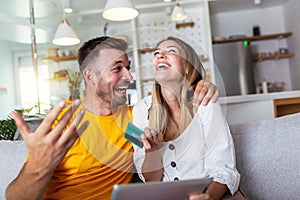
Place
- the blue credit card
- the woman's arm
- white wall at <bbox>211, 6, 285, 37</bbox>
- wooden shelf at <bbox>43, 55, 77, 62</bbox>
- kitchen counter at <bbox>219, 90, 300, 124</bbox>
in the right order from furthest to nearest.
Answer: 1. wooden shelf at <bbox>43, 55, 77, 62</bbox>
2. white wall at <bbox>211, 6, 285, 37</bbox>
3. kitchen counter at <bbox>219, 90, 300, 124</bbox>
4. the woman's arm
5. the blue credit card

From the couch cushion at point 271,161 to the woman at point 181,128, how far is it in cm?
18

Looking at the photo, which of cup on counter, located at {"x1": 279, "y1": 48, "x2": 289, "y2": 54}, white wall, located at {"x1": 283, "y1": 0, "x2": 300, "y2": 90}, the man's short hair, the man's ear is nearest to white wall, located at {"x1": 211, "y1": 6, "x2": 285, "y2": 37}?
white wall, located at {"x1": 283, "y1": 0, "x2": 300, "y2": 90}

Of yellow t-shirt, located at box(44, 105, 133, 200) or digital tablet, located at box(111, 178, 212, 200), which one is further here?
yellow t-shirt, located at box(44, 105, 133, 200)

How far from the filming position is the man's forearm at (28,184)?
813 millimetres

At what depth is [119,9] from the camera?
2.47 metres

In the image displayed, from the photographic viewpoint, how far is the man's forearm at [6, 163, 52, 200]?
0.81 metres

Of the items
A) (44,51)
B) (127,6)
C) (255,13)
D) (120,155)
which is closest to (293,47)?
(255,13)

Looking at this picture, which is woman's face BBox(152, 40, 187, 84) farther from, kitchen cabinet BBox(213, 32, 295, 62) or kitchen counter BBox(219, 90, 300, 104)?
kitchen cabinet BBox(213, 32, 295, 62)

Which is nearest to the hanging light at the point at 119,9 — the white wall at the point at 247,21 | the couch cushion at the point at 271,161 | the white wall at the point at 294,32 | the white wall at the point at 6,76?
the couch cushion at the point at 271,161

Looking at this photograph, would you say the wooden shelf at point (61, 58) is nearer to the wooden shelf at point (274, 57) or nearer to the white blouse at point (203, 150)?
the wooden shelf at point (274, 57)

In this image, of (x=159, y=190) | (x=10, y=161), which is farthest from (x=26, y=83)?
(x=159, y=190)

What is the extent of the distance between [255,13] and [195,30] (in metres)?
0.88

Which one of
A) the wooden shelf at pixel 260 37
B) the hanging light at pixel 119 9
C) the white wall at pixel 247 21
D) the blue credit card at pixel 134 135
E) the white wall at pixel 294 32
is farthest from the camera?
the white wall at pixel 247 21

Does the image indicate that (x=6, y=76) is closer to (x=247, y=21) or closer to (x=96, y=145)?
(x=247, y=21)
